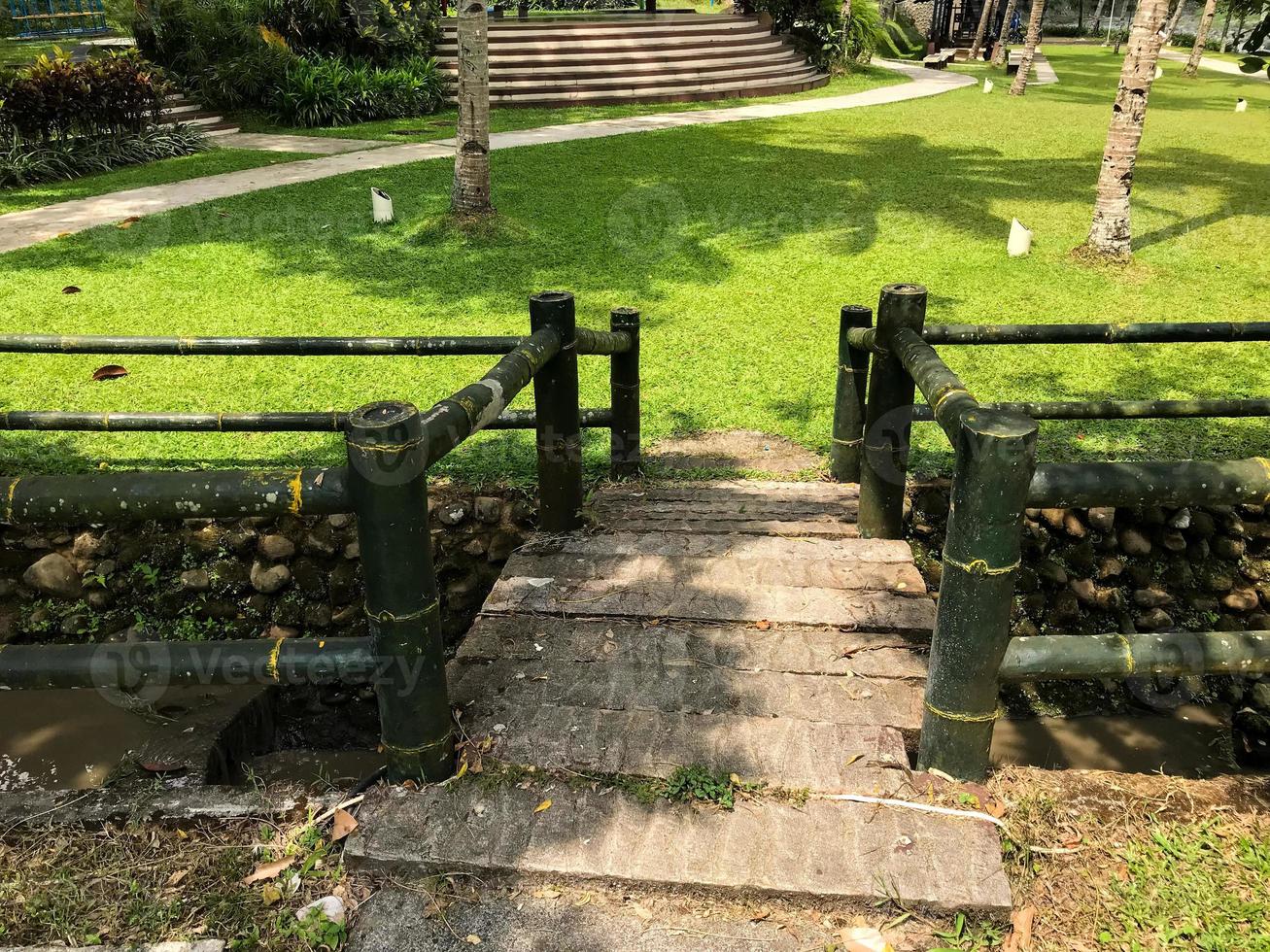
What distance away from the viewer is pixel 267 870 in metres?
2.09

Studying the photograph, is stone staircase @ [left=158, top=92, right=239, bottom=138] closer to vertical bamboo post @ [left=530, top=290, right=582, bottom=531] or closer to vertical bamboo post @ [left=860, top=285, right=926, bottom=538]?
vertical bamboo post @ [left=530, top=290, right=582, bottom=531]

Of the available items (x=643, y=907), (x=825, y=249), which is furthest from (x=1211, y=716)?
(x=825, y=249)

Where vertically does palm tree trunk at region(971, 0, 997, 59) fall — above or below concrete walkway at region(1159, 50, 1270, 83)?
above

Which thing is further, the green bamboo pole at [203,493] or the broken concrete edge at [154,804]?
the broken concrete edge at [154,804]

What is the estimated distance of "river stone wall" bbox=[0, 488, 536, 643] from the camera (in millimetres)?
Result: 4773

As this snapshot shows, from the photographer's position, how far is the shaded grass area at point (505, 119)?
48.9ft

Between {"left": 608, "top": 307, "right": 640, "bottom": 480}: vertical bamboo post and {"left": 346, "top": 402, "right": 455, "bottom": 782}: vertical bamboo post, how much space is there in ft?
7.58

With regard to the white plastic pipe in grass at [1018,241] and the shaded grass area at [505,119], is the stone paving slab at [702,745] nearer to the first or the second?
the white plastic pipe in grass at [1018,241]

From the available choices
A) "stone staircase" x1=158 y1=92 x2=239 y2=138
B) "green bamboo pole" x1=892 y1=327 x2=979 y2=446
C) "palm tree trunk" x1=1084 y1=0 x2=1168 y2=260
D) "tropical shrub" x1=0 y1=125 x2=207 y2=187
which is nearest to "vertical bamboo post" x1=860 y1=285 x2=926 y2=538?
"green bamboo pole" x1=892 y1=327 x2=979 y2=446

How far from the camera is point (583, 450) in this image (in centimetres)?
532

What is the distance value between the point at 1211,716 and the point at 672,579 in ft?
9.54

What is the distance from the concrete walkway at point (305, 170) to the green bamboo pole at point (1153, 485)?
9785 mm

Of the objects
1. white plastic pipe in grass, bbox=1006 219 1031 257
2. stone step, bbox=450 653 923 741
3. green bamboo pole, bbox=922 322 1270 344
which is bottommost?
white plastic pipe in grass, bbox=1006 219 1031 257

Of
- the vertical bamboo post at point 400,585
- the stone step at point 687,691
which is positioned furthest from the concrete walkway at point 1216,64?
the vertical bamboo post at point 400,585
